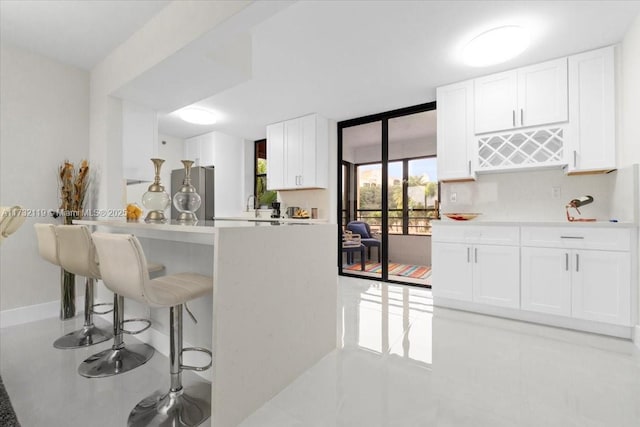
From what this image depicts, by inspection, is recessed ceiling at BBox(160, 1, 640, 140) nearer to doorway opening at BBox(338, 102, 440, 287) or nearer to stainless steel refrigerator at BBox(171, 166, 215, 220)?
doorway opening at BBox(338, 102, 440, 287)

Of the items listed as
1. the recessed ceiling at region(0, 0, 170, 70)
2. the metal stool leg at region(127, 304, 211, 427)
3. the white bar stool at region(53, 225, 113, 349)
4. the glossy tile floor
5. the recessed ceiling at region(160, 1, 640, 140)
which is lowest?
the glossy tile floor

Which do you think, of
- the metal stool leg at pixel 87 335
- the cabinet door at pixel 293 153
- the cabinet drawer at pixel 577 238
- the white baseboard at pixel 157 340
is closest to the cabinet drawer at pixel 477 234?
the cabinet drawer at pixel 577 238

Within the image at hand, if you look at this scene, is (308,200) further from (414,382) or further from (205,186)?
(414,382)

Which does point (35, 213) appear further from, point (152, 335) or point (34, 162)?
point (152, 335)

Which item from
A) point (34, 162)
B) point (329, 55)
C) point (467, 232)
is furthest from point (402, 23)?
point (34, 162)

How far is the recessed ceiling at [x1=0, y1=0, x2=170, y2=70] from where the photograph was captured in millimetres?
2094

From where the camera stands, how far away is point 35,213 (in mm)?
2752

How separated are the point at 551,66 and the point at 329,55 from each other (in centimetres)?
213

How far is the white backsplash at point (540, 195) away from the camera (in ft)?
8.23

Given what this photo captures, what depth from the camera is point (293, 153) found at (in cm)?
461

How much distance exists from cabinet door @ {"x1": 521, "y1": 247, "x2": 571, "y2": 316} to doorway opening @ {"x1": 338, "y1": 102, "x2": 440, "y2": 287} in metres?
1.94

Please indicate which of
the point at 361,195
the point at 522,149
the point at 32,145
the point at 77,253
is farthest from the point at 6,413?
the point at 361,195

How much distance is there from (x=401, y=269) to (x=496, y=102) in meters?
3.00

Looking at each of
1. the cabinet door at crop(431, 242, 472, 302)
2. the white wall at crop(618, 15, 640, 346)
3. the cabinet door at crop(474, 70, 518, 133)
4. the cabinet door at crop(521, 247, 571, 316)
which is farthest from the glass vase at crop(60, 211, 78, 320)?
the white wall at crop(618, 15, 640, 346)
